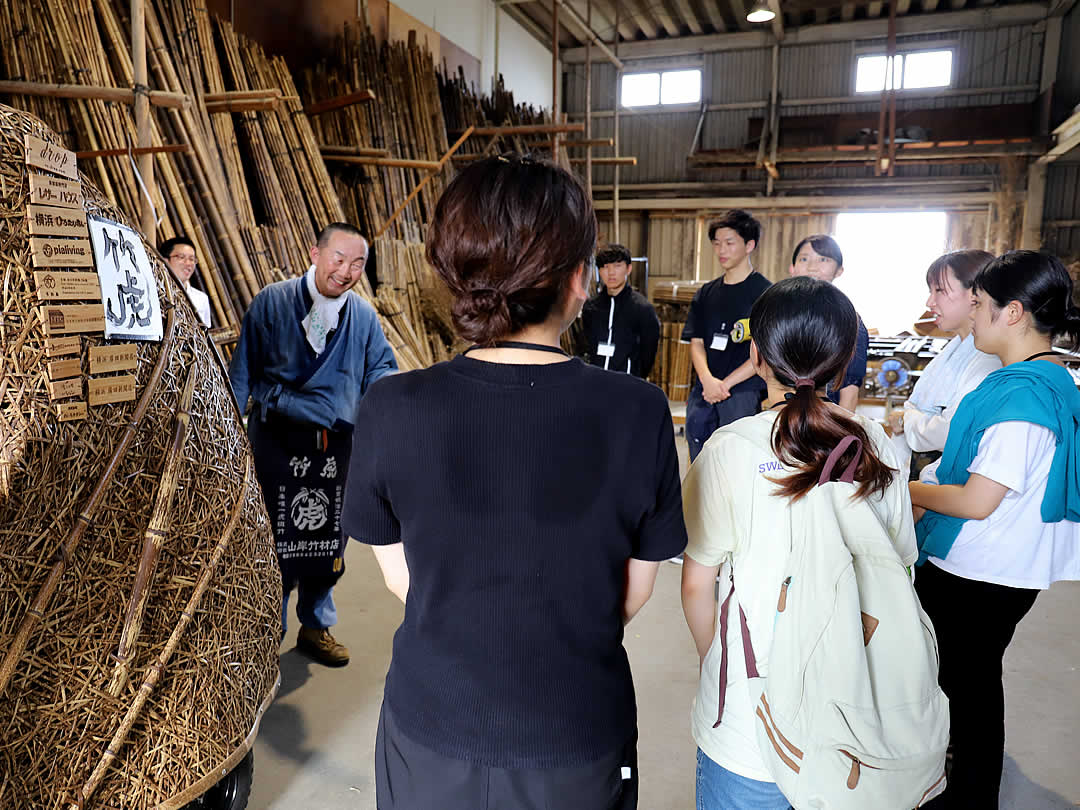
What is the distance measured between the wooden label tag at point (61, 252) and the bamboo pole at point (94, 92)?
2.25 m

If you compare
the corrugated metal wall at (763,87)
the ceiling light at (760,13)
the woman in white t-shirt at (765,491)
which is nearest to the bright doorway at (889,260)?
the corrugated metal wall at (763,87)

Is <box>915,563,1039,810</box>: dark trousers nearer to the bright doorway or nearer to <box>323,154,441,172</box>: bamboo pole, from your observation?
<box>323,154,441,172</box>: bamboo pole

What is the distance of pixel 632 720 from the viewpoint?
3.41ft

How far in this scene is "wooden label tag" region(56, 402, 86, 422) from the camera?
1.41m

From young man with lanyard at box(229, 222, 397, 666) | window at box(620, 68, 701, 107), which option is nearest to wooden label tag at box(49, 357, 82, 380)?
young man with lanyard at box(229, 222, 397, 666)

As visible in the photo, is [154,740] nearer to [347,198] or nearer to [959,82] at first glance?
[347,198]

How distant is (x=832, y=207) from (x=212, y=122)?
31.6ft

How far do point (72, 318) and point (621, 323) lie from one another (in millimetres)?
3608

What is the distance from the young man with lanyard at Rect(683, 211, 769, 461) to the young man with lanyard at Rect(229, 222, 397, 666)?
1.63m

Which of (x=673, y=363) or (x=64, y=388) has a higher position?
(x=64, y=388)

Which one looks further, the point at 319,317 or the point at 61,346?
the point at 319,317

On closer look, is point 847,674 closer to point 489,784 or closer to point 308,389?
point 489,784

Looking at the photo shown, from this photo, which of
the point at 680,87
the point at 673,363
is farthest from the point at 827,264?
the point at 680,87

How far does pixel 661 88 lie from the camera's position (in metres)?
12.6
